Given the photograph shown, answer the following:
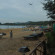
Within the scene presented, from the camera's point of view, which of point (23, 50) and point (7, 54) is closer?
point (23, 50)

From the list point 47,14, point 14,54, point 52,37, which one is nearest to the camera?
point 52,37

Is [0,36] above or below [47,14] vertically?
below

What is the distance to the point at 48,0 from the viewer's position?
38.7 feet

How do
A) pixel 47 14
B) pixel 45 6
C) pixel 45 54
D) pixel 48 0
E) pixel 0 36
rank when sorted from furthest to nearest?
1. pixel 0 36
2. pixel 47 14
3. pixel 45 6
4. pixel 48 0
5. pixel 45 54

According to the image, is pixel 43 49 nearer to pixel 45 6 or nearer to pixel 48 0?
pixel 48 0

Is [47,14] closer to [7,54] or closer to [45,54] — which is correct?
[7,54]

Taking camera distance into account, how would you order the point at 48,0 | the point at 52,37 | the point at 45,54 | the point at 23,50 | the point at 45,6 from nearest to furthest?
the point at 23,50 < the point at 45,54 < the point at 52,37 < the point at 48,0 < the point at 45,6

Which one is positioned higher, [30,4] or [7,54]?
[30,4]

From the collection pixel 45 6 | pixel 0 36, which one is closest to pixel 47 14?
pixel 45 6

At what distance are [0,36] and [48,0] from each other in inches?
388

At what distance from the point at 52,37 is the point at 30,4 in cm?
199

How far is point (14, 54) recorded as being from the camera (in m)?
8.61

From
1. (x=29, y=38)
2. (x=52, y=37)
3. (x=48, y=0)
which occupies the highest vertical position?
(x=48, y=0)

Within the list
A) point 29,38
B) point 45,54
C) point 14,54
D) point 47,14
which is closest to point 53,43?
point 45,54
